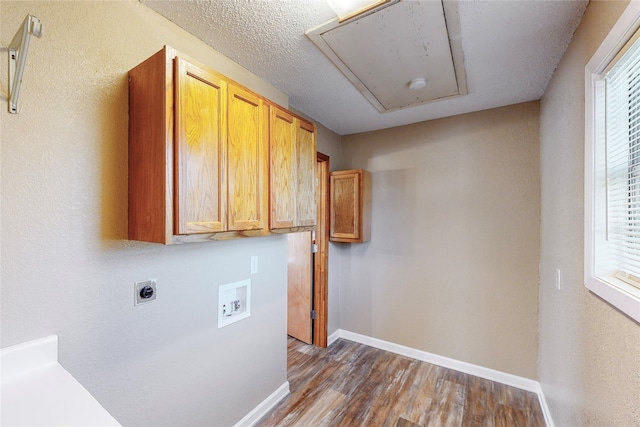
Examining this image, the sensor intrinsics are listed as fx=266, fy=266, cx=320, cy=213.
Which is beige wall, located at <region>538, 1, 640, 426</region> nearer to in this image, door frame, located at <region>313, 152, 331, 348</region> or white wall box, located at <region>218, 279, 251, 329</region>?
white wall box, located at <region>218, 279, 251, 329</region>

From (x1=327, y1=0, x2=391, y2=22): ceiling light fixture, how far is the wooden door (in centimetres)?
208

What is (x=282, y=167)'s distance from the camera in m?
1.73

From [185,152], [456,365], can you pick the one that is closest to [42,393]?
[185,152]

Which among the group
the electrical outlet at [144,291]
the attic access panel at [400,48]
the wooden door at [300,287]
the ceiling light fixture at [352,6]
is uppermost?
the ceiling light fixture at [352,6]

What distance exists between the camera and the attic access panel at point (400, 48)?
1.33 m

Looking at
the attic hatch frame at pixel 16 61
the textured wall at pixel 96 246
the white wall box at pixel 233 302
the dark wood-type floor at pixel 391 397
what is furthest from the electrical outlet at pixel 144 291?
the dark wood-type floor at pixel 391 397

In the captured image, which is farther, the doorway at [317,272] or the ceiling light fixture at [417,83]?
the doorway at [317,272]

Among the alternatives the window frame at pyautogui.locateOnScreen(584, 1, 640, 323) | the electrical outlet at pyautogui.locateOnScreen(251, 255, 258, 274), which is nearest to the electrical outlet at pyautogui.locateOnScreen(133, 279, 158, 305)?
the electrical outlet at pyautogui.locateOnScreen(251, 255, 258, 274)

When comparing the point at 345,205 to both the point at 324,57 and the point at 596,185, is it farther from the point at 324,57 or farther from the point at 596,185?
the point at 596,185

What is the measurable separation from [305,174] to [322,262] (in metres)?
1.34

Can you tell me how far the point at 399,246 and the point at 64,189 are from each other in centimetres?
264

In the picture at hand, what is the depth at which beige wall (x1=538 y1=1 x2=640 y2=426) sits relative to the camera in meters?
0.97

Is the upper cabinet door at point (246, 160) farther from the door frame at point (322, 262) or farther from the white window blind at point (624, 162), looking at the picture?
the white window blind at point (624, 162)

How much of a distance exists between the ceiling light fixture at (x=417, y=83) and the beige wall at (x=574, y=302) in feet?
2.58
